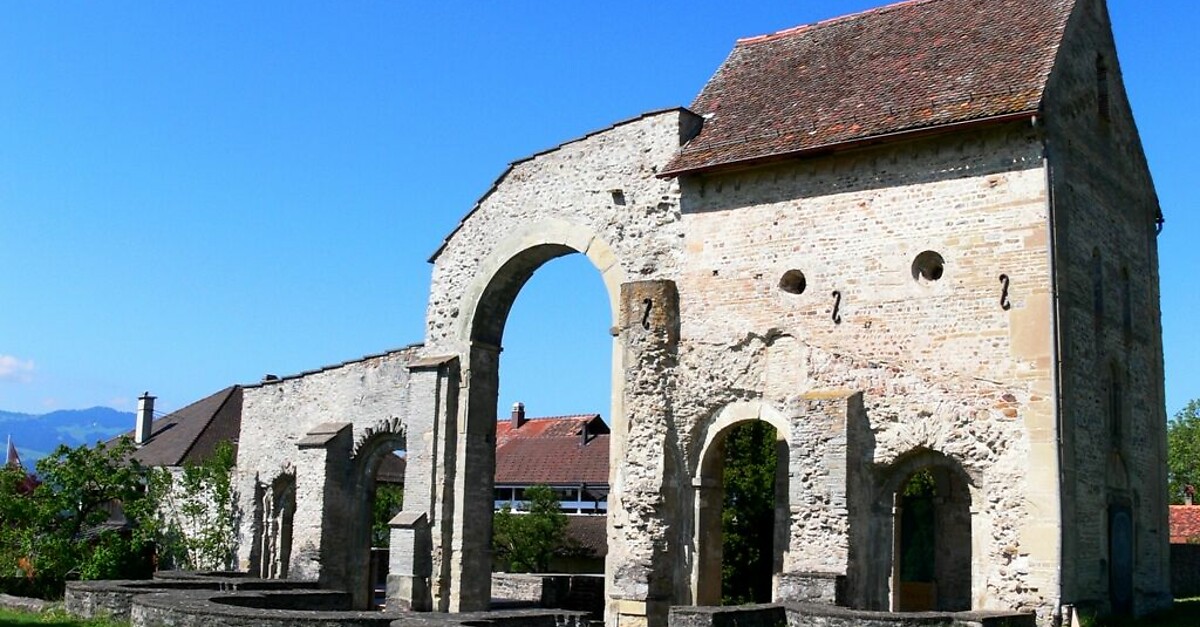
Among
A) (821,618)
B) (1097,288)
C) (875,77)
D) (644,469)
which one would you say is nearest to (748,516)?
(644,469)

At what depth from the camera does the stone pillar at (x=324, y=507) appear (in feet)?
84.6

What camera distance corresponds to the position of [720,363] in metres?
18.9

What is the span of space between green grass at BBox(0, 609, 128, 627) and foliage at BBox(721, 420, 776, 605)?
17.7m

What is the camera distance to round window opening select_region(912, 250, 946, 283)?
16859mm

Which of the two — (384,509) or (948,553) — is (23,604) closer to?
(948,553)

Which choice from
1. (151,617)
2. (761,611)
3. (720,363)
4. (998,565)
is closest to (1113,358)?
(998,565)

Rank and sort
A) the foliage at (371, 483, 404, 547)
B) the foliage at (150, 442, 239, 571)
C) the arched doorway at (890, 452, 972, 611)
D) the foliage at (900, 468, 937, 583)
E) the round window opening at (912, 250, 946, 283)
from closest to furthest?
the round window opening at (912, 250, 946, 283)
the arched doorway at (890, 452, 972, 611)
the foliage at (900, 468, 937, 583)
the foliage at (150, 442, 239, 571)
the foliage at (371, 483, 404, 547)

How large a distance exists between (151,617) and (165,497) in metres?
17.4

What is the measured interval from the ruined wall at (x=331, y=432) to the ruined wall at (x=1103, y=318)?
45.6 feet

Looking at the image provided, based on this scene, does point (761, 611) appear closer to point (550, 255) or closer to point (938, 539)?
point (938, 539)

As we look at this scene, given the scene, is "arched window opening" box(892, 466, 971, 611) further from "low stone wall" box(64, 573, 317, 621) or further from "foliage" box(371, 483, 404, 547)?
"foliage" box(371, 483, 404, 547)

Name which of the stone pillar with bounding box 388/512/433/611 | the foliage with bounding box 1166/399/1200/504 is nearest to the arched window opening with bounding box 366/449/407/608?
the stone pillar with bounding box 388/512/433/611

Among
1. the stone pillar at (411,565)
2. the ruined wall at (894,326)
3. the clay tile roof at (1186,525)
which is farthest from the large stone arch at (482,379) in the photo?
the clay tile roof at (1186,525)

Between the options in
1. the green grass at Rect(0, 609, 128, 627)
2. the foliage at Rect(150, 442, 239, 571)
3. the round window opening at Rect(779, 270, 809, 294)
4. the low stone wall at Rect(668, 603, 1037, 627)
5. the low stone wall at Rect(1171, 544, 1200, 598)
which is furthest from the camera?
the foliage at Rect(150, 442, 239, 571)
